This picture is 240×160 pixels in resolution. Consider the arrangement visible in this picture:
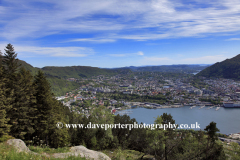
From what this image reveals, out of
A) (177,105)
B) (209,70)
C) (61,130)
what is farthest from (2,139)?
(209,70)

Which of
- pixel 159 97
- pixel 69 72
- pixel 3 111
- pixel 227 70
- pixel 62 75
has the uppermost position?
pixel 69 72

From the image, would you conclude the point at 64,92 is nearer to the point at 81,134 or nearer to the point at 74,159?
the point at 81,134

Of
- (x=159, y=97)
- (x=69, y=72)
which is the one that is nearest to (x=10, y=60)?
(x=159, y=97)

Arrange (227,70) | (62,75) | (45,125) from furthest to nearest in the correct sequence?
1. (62,75)
2. (227,70)
3. (45,125)

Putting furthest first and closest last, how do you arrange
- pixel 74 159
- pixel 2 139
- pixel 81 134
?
pixel 81 134, pixel 2 139, pixel 74 159

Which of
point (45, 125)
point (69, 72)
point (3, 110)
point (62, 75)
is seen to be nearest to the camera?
point (3, 110)

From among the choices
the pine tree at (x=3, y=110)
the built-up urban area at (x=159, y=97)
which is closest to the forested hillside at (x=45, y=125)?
the pine tree at (x=3, y=110)

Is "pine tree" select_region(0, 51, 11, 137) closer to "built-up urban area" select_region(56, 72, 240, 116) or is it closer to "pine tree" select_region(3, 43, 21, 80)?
"pine tree" select_region(3, 43, 21, 80)

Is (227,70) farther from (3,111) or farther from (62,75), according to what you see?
(62,75)

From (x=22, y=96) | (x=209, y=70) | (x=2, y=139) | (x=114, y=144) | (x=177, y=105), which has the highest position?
(x=209, y=70)

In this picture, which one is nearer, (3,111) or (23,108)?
(3,111)

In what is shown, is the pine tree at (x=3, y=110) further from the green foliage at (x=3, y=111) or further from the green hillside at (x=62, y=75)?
the green hillside at (x=62, y=75)
